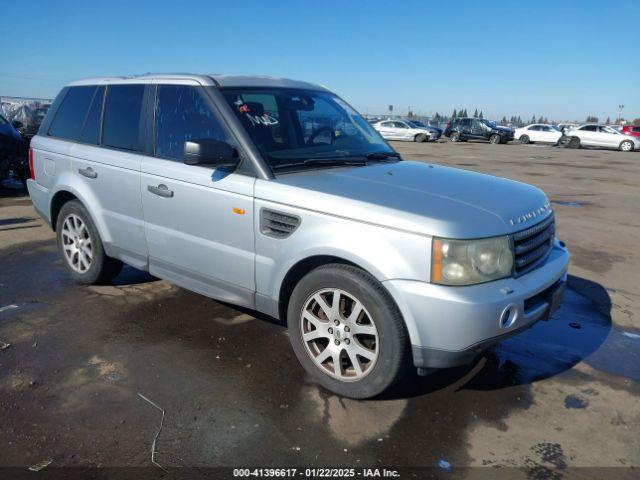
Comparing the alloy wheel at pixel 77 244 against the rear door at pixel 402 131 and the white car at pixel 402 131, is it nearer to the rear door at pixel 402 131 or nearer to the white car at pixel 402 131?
the white car at pixel 402 131

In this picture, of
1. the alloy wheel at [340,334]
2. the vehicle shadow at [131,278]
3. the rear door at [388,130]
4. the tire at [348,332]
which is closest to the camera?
the tire at [348,332]

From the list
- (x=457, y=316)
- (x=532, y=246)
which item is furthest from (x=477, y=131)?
(x=457, y=316)

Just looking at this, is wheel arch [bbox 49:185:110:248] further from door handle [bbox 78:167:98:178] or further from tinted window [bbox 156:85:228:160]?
tinted window [bbox 156:85:228:160]

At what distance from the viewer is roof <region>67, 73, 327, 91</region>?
3879mm

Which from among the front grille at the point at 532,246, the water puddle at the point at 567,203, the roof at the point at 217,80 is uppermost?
the roof at the point at 217,80

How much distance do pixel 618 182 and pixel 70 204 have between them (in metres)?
14.6

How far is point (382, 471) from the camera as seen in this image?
102 inches

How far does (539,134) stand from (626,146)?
6.31 metres

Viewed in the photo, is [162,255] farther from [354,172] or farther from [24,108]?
[24,108]

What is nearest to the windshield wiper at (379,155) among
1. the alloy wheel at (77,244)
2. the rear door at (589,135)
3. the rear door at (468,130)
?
the alloy wheel at (77,244)

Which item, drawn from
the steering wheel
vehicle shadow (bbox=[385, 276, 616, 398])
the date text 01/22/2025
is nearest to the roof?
the steering wheel

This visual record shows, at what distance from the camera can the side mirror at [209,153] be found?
3303 mm

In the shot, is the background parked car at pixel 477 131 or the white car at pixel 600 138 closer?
the white car at pixel 600 138

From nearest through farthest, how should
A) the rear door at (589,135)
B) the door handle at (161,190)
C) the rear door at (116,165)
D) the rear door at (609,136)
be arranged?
the door handle at (161,190) < the rear door at (116,165) < the rear door at (609,136) < the rear door at (589,135)
